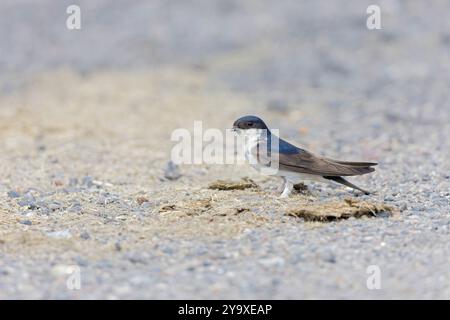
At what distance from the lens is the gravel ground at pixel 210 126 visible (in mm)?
4445

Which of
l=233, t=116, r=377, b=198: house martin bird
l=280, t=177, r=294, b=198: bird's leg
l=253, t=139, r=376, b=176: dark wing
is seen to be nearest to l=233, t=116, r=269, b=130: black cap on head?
l=233, t=116, r=377, b=198: house martin bird

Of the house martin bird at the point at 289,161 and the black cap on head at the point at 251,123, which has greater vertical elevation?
the black cap on head at the point at 251,123

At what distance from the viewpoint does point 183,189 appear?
6398mm

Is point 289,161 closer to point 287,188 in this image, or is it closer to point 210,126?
point 287,188

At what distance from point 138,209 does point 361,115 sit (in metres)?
5.58

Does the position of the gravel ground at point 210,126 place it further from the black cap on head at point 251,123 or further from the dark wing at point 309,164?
the black cap on head at point 251,123

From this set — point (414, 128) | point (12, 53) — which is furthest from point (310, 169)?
point (12, 53)

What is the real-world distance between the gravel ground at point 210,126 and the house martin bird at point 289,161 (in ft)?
0.74

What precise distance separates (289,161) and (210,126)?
435cm

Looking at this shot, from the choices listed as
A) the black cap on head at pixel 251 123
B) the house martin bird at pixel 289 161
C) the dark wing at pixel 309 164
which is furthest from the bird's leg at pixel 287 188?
the black cap on head at pixel 251 123

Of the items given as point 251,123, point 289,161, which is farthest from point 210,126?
point 289,161

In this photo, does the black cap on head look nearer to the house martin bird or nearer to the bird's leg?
the house martin bird

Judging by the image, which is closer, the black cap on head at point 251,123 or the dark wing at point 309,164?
the dark wing at point 309,164

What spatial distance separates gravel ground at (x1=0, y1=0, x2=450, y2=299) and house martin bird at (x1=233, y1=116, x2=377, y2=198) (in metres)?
0.23
